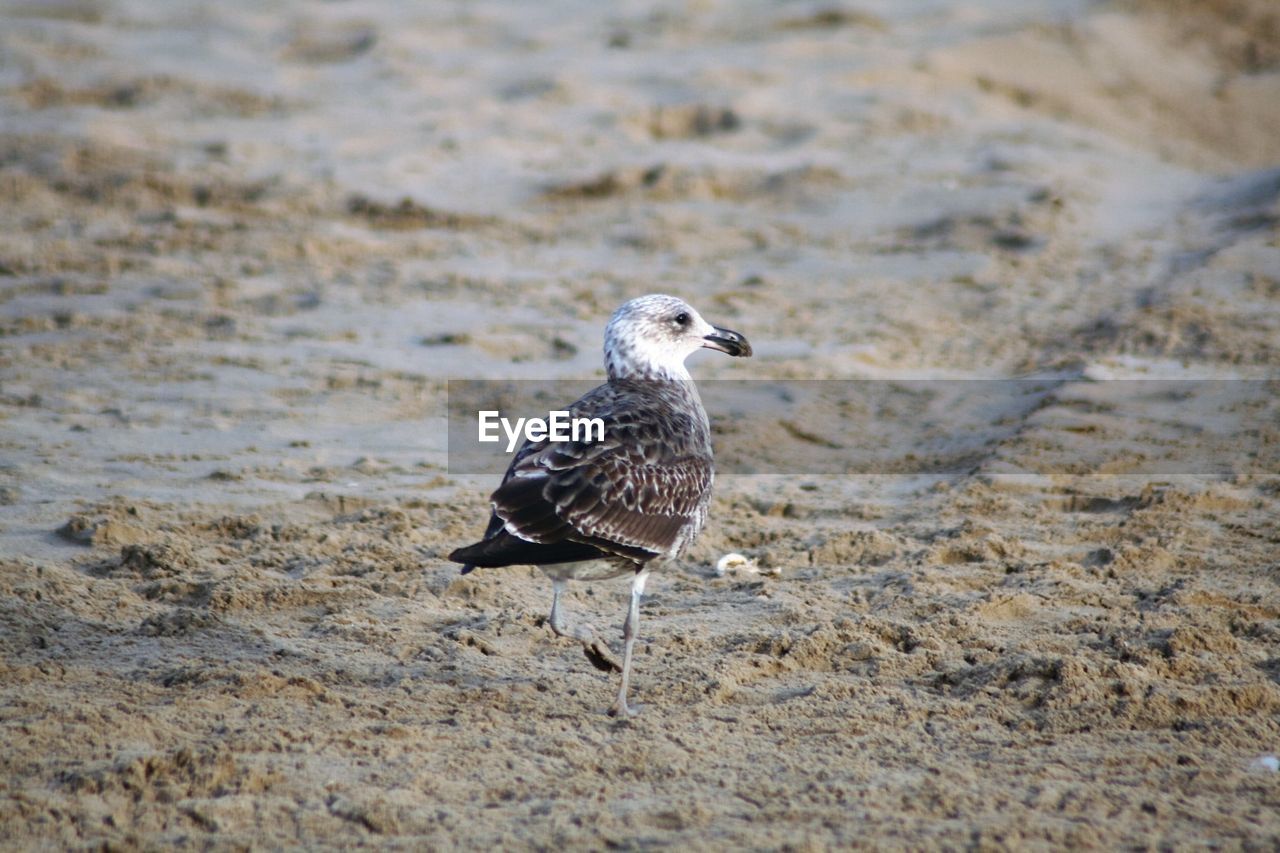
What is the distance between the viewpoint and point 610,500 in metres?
5.27

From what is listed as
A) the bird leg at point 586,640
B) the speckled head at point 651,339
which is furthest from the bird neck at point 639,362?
the bird leg at point 586,640

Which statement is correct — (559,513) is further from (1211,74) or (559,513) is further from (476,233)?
(1211,74)

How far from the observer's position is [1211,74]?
1475 centimetres

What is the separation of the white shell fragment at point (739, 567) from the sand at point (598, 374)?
0.26ft

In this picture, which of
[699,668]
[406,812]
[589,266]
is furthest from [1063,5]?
[406,812]

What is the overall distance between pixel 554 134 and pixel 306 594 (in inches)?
291

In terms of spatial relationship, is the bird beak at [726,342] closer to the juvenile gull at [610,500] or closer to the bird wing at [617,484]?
the juvenile gull at [610,500]

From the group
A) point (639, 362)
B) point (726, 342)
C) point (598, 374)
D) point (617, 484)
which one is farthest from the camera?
point (598, 374)

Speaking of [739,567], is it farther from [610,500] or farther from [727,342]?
[610,500]

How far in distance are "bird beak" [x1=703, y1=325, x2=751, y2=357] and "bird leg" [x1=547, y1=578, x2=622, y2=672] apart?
5.05ft

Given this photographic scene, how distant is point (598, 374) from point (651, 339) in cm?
249

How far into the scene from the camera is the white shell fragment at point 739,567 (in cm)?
659

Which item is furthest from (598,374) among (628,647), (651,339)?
(628,647)

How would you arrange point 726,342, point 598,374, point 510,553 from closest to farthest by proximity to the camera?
point 510,553
point 726,342
point 598,374
